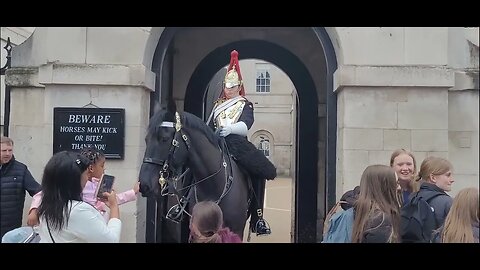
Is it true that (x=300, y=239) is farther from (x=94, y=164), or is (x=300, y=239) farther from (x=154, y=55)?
(x=94, y=164)

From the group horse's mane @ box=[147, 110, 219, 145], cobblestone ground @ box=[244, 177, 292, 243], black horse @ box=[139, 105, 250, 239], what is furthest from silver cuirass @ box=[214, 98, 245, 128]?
cobblestone ground @ box=[244, 177, 292, 243]

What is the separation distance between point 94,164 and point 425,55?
3.99 metres

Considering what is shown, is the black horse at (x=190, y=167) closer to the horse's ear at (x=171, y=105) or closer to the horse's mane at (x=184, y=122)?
the horse's mane at (x=184, y=122)

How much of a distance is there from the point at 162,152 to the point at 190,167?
43 centimetres

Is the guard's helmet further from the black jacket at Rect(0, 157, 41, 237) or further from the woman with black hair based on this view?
the woman with black hair

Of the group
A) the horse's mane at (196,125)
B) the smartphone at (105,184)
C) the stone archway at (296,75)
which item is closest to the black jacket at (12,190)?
the smartphone at (105,184)

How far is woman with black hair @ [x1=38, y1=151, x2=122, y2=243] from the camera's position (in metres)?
3.17

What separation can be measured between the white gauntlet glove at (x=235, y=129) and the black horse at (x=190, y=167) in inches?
5.0

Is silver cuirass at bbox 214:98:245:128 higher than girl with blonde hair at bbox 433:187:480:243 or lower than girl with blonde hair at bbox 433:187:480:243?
higher

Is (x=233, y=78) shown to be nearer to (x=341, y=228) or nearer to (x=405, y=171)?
(x=405, y=171)

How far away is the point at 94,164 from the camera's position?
447cm

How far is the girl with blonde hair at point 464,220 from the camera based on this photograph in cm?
338

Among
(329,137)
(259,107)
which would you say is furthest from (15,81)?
(259,107)

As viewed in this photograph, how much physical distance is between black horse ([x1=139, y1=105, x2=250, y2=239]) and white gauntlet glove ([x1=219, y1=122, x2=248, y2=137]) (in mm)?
128
